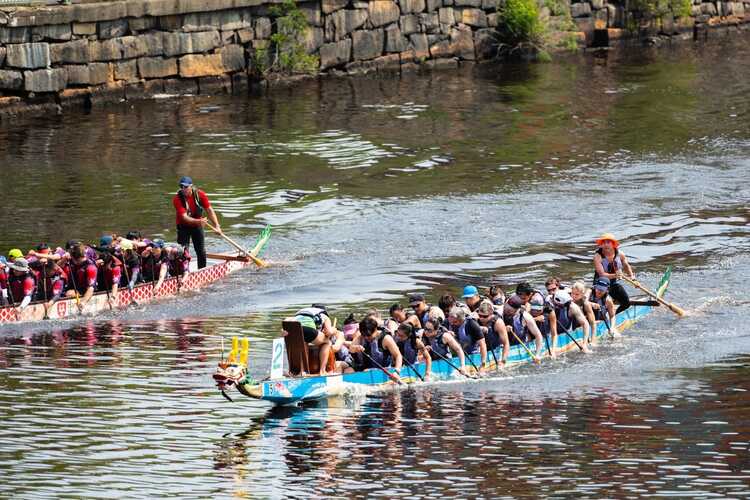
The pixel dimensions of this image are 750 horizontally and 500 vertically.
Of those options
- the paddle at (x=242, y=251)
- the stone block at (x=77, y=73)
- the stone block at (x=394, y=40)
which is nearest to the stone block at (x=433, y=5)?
the stone block at (x=394, y=40)

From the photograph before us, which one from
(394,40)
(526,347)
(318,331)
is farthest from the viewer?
(394,40)

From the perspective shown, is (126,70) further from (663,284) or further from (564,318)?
(564,318)

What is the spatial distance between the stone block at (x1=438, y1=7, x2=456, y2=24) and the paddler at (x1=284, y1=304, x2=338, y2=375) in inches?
1206

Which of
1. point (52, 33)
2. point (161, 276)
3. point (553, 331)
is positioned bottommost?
point (553, 331)

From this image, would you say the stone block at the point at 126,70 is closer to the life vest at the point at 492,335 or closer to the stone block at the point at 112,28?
the stone block at the point at 112,28

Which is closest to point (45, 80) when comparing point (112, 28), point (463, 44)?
point (112, 28)

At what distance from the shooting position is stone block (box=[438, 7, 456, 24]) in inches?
2034

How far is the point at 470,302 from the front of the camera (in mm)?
24578

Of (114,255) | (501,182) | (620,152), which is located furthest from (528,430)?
(620,152)

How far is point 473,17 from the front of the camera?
52.2 metres

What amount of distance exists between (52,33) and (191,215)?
14.6m

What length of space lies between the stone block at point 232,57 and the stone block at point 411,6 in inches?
237

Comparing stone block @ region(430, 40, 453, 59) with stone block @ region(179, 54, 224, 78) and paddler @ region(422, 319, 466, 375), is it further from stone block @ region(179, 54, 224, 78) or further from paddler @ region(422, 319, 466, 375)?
paddler @ region(422, 319, 466, 375)

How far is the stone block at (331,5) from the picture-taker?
48.4m
